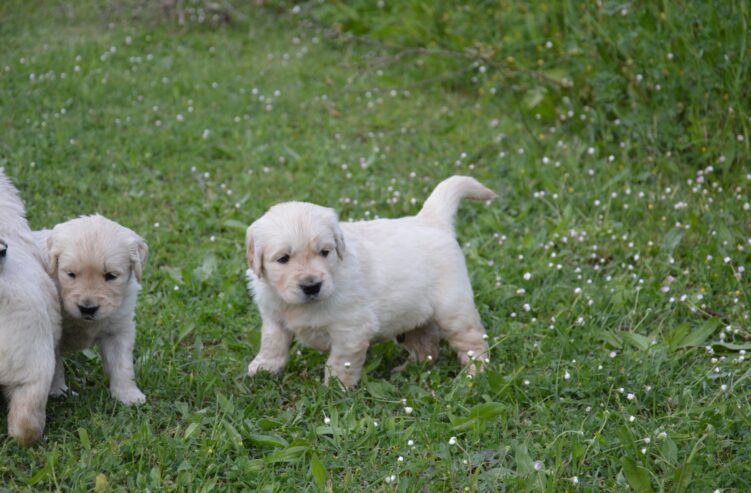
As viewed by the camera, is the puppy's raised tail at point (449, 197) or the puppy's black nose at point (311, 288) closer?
the puppy's black nose at point (311, 288)

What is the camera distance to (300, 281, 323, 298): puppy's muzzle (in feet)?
13.7

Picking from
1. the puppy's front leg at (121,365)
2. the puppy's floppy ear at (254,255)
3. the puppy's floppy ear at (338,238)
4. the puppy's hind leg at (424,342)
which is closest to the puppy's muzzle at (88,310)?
the puppy's front leg at (121,365)

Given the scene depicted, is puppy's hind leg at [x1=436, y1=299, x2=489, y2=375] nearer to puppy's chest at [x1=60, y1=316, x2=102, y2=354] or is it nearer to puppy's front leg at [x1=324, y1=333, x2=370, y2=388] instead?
puppy's front leg at [x1=324, y1=333, x2=370, y2=388]

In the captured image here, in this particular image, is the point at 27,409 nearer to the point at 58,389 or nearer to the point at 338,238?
the point at 58,389

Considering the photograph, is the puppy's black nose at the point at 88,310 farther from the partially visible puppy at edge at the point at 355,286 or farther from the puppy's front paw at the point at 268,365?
the puppy's front paw at the point at 268,365

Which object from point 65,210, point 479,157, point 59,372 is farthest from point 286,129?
point 59,372

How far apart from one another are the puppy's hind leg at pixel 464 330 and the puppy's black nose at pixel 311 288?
785 millimetres

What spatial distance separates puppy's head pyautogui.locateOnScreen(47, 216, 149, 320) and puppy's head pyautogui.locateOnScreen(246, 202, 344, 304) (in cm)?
61

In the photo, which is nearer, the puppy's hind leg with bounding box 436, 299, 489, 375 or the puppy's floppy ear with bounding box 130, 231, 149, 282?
the puppy's floppy ear with bounding box 130, 231, 149, 282

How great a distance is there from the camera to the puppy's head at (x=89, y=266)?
393cm

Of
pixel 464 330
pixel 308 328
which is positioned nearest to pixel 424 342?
pixel 464 330

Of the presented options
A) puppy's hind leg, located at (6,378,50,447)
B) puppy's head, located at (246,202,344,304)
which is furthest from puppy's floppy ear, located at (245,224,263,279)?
puppy's hind leg, located at (6,378,50,447)

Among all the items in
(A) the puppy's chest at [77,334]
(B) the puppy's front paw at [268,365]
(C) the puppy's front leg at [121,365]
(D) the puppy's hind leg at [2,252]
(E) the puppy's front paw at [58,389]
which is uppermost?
(D) the puppy's hind leg at [2,252]

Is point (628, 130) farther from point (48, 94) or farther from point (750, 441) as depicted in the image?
point (48, 94)
